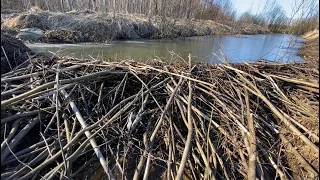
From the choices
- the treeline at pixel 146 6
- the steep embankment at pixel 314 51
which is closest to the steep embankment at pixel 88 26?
the treeline at pixel 146 6

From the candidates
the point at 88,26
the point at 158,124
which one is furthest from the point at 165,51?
the point at 158,124

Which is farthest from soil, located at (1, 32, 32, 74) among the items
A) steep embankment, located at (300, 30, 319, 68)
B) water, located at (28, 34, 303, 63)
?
steep embankment, located at (300, 30, 319, 68)

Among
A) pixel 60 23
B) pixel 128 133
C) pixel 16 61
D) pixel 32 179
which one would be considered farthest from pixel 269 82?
pixel 60 23

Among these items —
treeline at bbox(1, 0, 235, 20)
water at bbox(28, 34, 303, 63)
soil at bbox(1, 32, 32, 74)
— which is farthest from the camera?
treeline at bbox(1, 0, 235, 20)

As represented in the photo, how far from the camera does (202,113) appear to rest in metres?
2.09

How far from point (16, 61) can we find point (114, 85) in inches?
54.7

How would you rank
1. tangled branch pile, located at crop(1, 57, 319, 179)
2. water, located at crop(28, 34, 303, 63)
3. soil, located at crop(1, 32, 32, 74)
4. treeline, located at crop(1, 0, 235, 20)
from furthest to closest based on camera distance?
1. treeline, located at crop(1, 0, 235, 20)
2. water, located at crop(28, 34, 303, 63)
3. soil, located at crop(1, 32, 32, 74)
4. tangled branch pile, located at crop(1, 57, 319, 179)

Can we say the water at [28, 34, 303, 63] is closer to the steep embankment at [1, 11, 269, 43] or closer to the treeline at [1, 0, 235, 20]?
the steep embankment at [1, 11, 269, 43]

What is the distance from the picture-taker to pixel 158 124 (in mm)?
1934

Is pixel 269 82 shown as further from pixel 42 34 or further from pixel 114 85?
pixel 42 34

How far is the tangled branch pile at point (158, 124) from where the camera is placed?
1.72 m

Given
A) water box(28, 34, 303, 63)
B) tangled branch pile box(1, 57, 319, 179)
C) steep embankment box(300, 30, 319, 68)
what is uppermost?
steep embankment box(300, 30, 319, 68)

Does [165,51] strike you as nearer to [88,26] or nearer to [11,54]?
[88,26]

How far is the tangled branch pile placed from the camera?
172 centimetres
